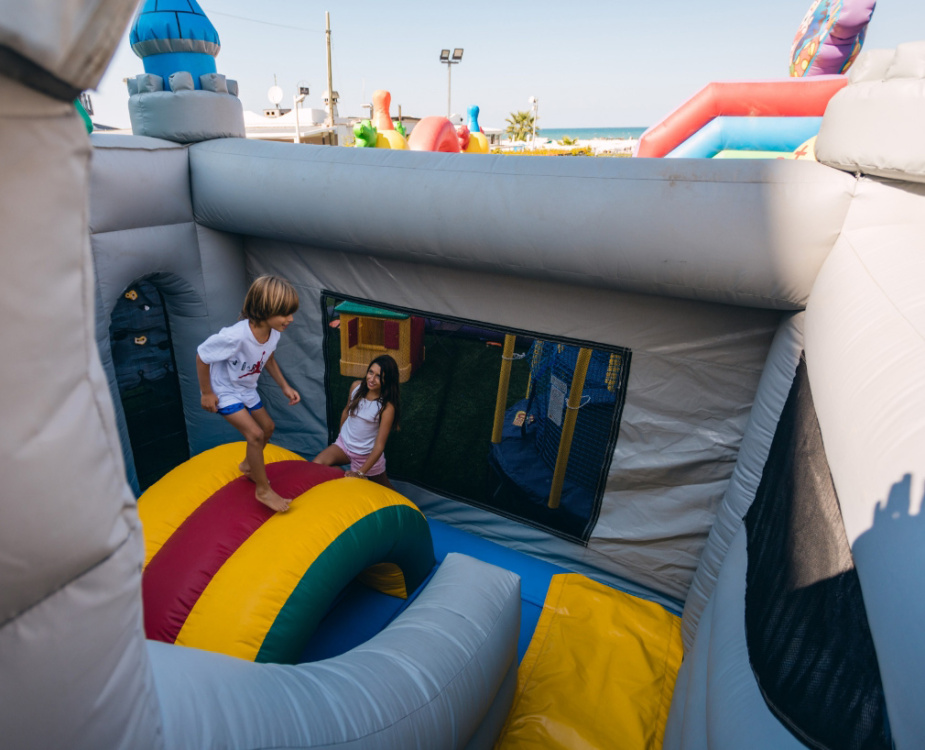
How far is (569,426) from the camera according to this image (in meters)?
2.98

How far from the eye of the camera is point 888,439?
2.81 ft

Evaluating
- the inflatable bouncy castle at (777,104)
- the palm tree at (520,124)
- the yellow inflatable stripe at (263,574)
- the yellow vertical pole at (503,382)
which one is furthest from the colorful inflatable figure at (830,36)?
the palm tree at (520,124)

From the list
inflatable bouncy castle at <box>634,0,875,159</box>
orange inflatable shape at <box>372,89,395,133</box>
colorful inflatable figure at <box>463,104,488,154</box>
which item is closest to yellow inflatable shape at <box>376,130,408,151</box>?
orange inflatable shape at <box>372,89,395,133</box>

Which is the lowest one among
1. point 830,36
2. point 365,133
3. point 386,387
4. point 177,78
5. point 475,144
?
point 386,387

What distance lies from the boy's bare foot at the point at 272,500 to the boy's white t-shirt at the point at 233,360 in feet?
1.29

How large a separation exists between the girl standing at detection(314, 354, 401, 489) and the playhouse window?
33cm

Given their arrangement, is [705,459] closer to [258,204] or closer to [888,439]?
[888,439]

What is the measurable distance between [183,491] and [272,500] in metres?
0.45

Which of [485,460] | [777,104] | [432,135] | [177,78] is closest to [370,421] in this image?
[485,460]

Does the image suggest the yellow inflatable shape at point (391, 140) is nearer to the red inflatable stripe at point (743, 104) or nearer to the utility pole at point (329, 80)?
the red inflatable stripe at point (743, 104)

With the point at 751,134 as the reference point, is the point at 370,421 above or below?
below

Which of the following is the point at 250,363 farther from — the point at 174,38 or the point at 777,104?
the point at 777,104

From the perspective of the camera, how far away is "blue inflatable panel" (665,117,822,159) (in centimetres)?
500

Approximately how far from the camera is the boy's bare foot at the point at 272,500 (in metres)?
1.99
